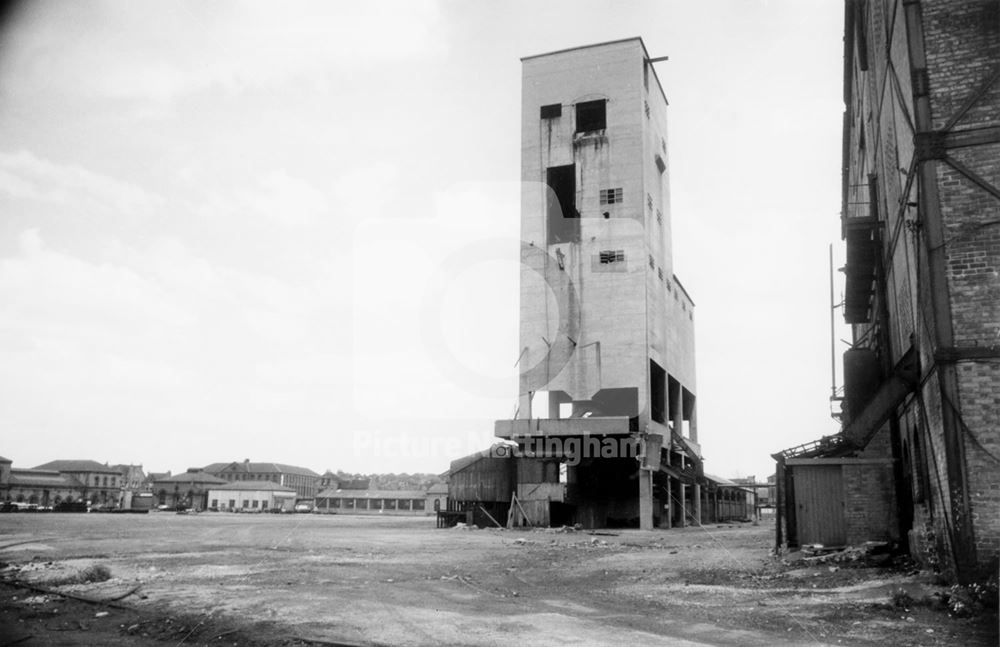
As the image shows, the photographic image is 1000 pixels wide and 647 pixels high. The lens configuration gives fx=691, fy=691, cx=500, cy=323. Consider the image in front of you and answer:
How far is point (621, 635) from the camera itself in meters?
7.17

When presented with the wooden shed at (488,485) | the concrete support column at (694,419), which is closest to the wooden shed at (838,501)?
the wooden shed at (488,485)

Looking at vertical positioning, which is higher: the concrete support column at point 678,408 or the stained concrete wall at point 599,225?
the stained concrete wall at point 599,225

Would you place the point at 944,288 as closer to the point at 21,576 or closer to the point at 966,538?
the point at 966,538

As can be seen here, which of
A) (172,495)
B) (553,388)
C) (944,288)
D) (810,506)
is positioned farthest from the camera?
(172,495)

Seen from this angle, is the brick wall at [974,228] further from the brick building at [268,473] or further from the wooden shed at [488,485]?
the brick building at [268,473]

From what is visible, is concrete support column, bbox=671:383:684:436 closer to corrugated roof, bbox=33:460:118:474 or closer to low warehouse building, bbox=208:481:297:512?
low warehouse building, bbox=208:481:297:512

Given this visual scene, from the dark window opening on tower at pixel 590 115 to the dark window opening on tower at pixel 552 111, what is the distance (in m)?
1.04

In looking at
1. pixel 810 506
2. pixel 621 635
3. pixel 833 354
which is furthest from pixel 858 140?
pixel 621 635

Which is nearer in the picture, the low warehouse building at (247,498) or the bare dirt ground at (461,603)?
the bare dirt ground at (461,603)

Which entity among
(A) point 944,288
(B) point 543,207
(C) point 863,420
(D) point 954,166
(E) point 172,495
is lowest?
(E) point 172,495

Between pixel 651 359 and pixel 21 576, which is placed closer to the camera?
pixel 21 576

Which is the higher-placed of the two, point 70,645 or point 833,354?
point 833,354

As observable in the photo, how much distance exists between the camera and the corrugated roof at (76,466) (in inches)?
4082

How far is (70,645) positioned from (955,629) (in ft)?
29.5
